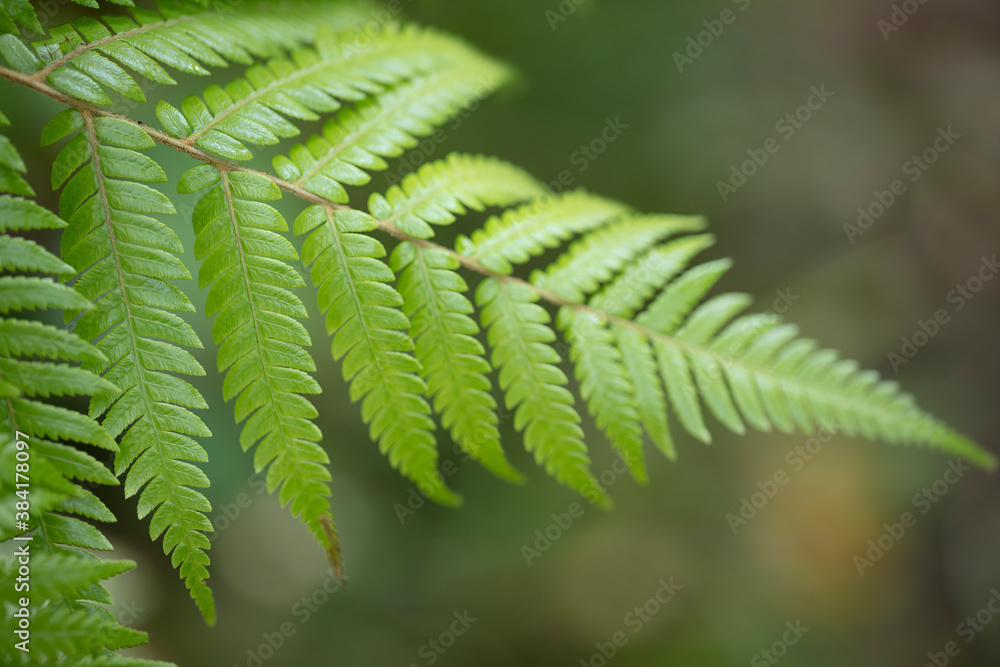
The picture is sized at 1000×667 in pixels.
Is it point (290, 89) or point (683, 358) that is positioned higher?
point (683, 358)

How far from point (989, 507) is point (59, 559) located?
5399 millimetres

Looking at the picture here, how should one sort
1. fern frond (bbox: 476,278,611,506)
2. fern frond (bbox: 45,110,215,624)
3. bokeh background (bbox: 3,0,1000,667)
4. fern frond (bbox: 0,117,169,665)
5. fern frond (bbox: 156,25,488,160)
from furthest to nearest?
bokeh background (bbox: 3,0,1000,667) < fern frond (bbox: 476,278,611,506) < fern frond (bbox: 156,25,488,160) < fern frond (bbox: 45,110,215,624) < fern frond (bbox: 0,117,169,665)

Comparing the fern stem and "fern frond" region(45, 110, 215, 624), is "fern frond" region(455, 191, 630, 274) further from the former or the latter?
the fern stem

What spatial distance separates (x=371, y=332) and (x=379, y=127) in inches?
26.5

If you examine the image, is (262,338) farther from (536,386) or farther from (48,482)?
(536,386)

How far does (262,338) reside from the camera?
54.5 inches

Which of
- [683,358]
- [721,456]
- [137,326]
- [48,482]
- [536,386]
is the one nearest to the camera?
[48,482]

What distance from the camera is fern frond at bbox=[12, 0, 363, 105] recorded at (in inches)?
53.0

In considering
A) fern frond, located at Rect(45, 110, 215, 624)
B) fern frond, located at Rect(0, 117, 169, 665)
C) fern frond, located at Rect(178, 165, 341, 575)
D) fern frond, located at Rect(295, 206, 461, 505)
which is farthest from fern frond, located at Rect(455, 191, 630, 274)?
fern frond, located at Rect(0, 117, 169, 665)

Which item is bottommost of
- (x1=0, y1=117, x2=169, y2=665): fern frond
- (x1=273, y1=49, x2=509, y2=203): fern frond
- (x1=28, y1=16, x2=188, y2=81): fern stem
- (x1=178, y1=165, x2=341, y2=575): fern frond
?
(x1=0, y1=117, x2=169, y2=665): fern frond

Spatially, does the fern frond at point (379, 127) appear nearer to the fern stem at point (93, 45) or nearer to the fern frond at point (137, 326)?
the fern frond at point (137, 326)

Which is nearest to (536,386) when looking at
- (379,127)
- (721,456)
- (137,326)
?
(379,127)

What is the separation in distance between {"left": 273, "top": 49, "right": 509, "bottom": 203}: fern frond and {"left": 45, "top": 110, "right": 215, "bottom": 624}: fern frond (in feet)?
1.22

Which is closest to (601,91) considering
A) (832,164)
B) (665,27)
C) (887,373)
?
(665,27)
